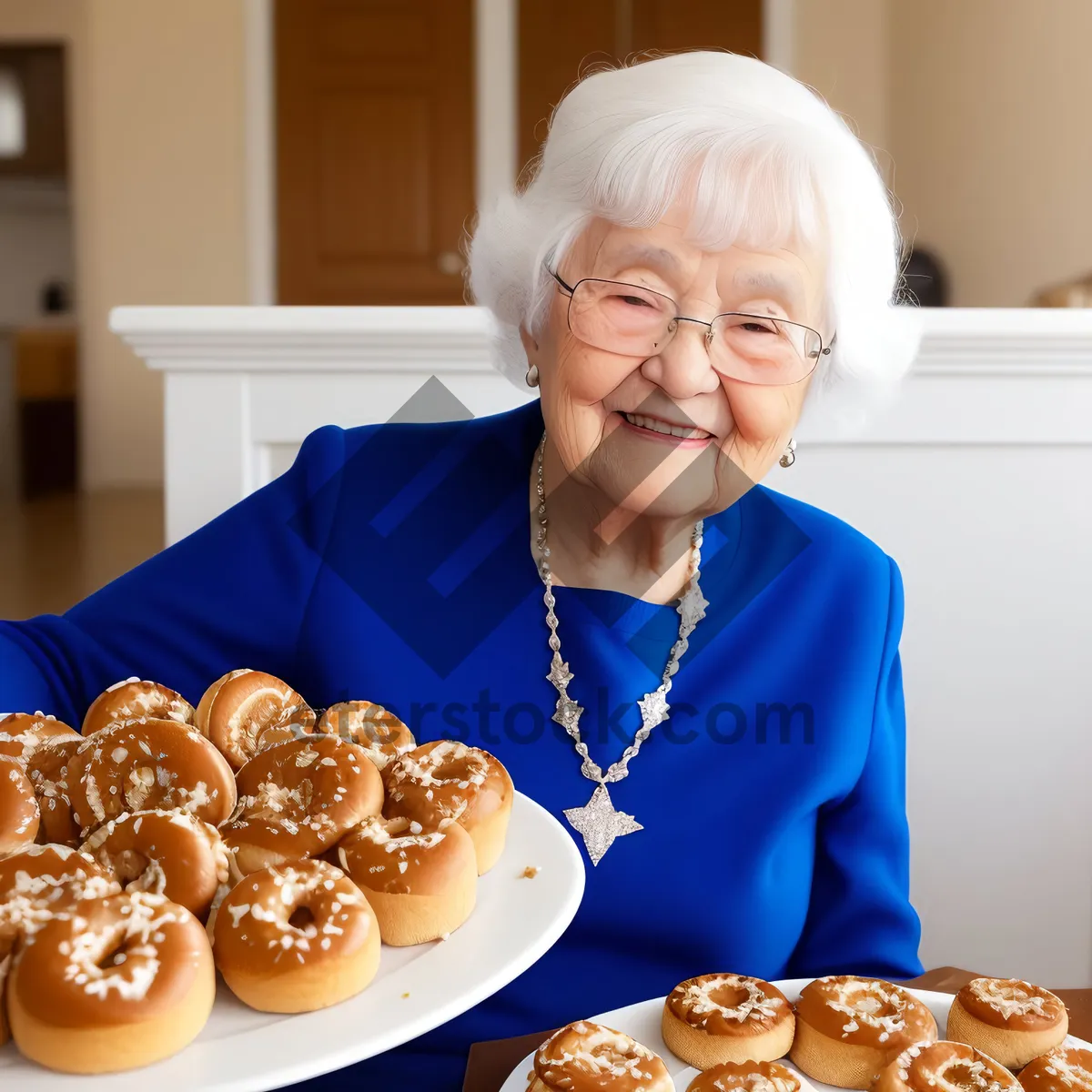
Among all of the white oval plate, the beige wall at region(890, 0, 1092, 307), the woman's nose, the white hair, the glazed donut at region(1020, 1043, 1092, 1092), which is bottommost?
the glazed donut at region(1020, 1043, 1092, 1092)

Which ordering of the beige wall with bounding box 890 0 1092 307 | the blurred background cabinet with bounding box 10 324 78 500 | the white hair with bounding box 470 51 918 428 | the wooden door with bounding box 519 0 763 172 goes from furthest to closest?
the blurred background cabinet with bounding box 10 324 78 500 → the wooden door with bounding box 519 0 763 172 → the beige wall with bounding box 890 0 1092 307 → the white hair with bounding box 470 51 918 428

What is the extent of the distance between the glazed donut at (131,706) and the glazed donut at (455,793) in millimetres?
171

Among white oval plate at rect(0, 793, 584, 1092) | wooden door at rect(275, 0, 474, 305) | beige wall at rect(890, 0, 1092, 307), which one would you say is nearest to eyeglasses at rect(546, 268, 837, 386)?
white oval plate at rect(0, 793, 584, 1092)

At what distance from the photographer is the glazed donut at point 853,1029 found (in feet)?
2.27

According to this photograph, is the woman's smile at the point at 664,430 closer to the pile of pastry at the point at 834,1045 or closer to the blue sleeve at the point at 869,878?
the blue sleeve at the point at 869,878

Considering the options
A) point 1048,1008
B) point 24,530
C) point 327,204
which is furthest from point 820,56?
point 1048,1008

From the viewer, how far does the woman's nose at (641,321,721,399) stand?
978 mm

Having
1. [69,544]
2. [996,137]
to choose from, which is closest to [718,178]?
[996,137]

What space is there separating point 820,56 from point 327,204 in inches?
92.3

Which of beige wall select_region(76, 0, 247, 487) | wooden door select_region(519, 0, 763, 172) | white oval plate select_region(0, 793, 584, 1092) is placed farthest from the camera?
beige wall select_region(76, 0, 247, 487)

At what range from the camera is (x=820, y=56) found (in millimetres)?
5254

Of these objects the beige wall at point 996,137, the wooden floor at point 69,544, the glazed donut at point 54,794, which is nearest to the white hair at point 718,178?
the glazed donut at point 54,794

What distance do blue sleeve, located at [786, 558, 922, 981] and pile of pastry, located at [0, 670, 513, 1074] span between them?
48cm

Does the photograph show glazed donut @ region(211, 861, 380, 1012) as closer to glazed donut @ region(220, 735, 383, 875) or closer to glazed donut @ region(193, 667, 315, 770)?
glazed donut @ region(220, 735, 383, 875)
